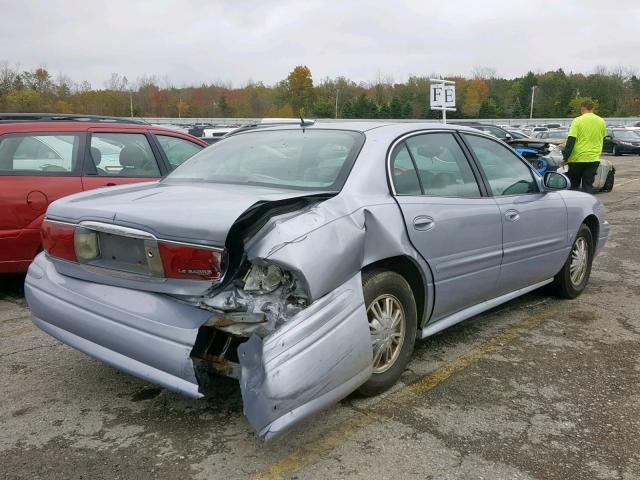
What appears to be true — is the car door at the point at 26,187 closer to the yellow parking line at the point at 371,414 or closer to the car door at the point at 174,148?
the car door at the point at 174,148

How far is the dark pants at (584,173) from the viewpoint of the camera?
29.3 feet

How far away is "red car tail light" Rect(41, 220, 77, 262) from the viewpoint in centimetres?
297

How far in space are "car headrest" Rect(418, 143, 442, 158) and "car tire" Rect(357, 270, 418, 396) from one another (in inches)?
36.7

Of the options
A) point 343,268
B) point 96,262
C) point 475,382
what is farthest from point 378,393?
point 96,262

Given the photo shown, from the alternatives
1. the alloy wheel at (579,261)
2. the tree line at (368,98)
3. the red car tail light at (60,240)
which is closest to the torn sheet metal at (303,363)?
the red car tail light at (60,240)

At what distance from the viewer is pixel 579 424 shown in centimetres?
291

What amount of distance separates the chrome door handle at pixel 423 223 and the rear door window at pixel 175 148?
3303 mm

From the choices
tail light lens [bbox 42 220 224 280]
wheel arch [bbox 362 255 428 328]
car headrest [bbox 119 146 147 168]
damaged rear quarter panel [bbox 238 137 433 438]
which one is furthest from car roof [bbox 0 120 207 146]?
wheel arch [bbox 362 255 428 328]

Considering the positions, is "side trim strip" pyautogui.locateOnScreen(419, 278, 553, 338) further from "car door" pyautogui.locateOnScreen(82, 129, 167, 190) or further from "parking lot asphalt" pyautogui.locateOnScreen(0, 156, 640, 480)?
"car door" pyautogui.locateOnScreen(82, 129, 167, 190)

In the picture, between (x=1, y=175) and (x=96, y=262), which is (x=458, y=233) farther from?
(x=1, y=175)

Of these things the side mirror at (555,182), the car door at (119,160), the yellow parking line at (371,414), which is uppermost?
the car door at (119,160)

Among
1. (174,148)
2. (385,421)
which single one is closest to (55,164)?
(174,148)

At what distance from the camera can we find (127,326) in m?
2.65

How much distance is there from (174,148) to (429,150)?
3.22 m
